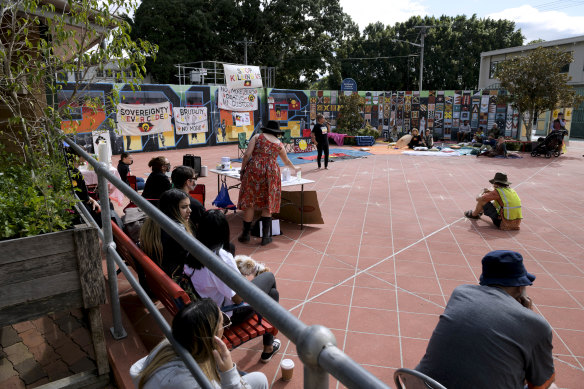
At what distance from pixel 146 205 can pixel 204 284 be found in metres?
1.37

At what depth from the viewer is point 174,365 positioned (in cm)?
163

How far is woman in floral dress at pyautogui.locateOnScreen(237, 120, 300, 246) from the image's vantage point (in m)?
5.43

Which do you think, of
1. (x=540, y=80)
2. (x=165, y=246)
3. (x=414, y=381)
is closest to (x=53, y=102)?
(x=165, y=246)

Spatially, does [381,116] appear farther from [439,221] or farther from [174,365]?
[174,365]

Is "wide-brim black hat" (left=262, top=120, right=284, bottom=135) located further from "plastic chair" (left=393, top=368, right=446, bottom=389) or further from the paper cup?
"plastic chair" (left=393, top=368, right=446, bottom=389)

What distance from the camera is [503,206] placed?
6125mm

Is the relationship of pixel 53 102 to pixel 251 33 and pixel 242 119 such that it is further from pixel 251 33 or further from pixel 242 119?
pixel 251 33

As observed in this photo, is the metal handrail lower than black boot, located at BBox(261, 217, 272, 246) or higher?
higher

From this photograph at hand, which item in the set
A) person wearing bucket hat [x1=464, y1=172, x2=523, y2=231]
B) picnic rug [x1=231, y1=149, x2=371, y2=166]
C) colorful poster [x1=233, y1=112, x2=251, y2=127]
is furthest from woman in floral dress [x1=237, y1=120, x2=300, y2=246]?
colorful poster [x1=233, y1=112, x2=251, y2=127]

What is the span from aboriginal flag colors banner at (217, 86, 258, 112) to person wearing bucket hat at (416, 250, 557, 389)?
17.9m

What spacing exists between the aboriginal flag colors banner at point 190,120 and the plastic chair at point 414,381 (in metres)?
16.9

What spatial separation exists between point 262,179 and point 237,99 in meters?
14.7

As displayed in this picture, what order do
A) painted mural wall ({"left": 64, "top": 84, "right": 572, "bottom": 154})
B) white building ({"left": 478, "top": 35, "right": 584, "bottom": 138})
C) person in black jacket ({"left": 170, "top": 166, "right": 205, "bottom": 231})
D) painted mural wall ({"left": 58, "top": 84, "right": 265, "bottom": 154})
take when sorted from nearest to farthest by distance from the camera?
person in black jacket ({"left": 170, "top": 166, "right": 205, "bottom": 231})
painted mural wall ({"left": 58, "top": 84, "right": 265, "bottom": 154})
painted mural wall ({"left": 64, "top": 84, "right": 572, "bottom": 154})
white building ({"left": 478, "top": 35, "right": 584, "bottom": 138})

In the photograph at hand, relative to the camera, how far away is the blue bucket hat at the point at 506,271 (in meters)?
2.14
